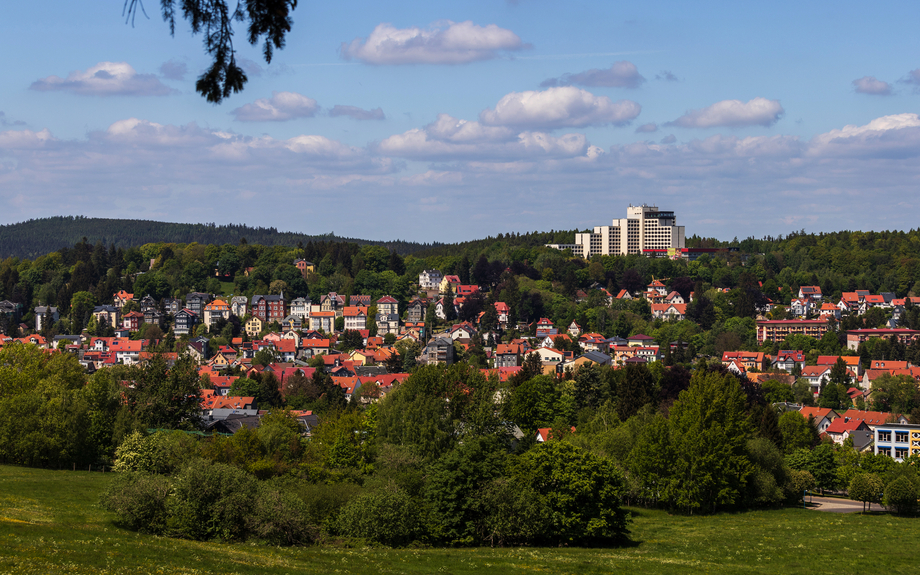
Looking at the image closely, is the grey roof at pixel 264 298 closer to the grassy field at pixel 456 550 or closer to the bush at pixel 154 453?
the bush at pixel 154 453

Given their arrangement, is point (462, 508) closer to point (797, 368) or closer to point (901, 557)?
point (901, 557)

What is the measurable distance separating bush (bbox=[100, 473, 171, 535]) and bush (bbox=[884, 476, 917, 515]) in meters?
33.3

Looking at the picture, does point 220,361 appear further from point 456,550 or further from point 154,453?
point 456,550

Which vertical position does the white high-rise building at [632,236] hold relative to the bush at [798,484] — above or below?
above

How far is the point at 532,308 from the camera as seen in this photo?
13812cm

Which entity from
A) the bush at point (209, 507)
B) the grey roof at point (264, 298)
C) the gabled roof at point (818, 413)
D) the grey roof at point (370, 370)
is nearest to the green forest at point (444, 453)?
the bush at point (209, 507)

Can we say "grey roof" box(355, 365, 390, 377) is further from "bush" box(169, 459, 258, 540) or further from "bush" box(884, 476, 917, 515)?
"bush" box(169, 459, 258, 540)

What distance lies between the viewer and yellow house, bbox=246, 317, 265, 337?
133875 mm

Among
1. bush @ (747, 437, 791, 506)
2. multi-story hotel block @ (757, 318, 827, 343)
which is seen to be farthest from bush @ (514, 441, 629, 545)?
multi-story hotel block @ (757, 318, 827, 343)

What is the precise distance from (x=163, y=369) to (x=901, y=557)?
4197 centimetres

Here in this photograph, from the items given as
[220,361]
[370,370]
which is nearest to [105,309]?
[220,361]

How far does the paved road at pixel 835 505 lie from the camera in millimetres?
45688

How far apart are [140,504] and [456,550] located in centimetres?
1091

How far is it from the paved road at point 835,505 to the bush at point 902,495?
1.49m
